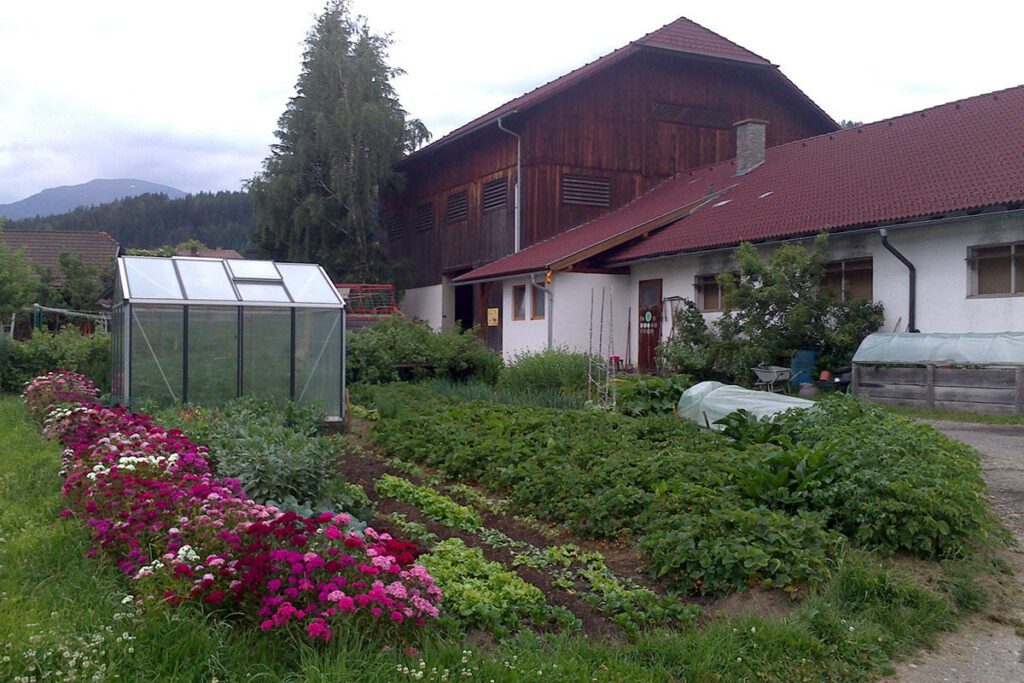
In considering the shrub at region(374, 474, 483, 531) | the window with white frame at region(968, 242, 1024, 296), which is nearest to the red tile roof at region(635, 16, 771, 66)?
the window with white frame at region(968, 242, 1024, 296)

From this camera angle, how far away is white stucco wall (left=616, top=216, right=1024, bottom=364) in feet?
49.3

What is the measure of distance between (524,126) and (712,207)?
6794mm

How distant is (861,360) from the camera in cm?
1548

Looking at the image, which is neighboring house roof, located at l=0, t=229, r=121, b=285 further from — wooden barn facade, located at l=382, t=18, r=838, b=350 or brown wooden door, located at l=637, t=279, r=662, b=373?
brown wooden door, located at l=637, t=279, r=662, b=373

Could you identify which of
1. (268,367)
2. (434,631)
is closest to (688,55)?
(268,367)

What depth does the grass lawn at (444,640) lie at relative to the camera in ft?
12.3

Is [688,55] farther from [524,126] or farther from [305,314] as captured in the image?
[305,314]

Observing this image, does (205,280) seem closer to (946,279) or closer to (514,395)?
(514,395)

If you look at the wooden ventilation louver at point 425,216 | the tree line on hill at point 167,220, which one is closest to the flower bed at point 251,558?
the wooden ventilation louver at point 425,216

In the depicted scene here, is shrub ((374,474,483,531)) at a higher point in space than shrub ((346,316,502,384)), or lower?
lower

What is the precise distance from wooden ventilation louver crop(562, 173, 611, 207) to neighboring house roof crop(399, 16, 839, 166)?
8.37 feet

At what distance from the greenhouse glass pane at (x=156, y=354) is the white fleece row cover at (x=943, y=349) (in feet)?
36.1

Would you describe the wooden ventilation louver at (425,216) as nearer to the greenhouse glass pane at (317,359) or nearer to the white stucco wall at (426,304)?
the white stucco wall at (426,304)

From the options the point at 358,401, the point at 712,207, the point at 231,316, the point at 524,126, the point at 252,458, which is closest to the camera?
the point at 252,458
